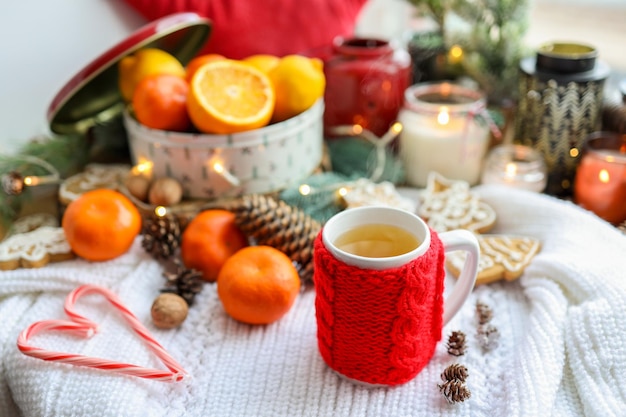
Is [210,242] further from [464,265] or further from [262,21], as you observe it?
[262,21]

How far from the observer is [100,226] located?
2.53ft

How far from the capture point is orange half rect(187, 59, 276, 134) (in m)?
0.81

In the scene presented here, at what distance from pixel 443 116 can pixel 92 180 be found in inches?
21.9

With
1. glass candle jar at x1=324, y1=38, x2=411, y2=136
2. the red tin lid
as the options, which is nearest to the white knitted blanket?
the red tin lid

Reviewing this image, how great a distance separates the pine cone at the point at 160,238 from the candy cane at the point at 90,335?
0.10 metres

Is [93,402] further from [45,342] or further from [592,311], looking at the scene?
[592,311]

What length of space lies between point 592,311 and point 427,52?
620mm

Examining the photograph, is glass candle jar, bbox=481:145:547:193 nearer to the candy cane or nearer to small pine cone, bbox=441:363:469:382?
small pine cone, bbox=441:363:469:382

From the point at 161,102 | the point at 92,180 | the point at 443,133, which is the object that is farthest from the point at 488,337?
the point at 92,180

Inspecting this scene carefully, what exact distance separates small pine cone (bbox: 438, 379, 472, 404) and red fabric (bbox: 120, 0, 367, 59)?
0.67m

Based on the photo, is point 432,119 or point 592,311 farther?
point 432,119

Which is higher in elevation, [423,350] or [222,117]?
[222,117]

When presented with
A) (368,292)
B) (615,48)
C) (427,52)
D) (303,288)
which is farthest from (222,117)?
(615,48)

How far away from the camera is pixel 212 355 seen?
69 cm
